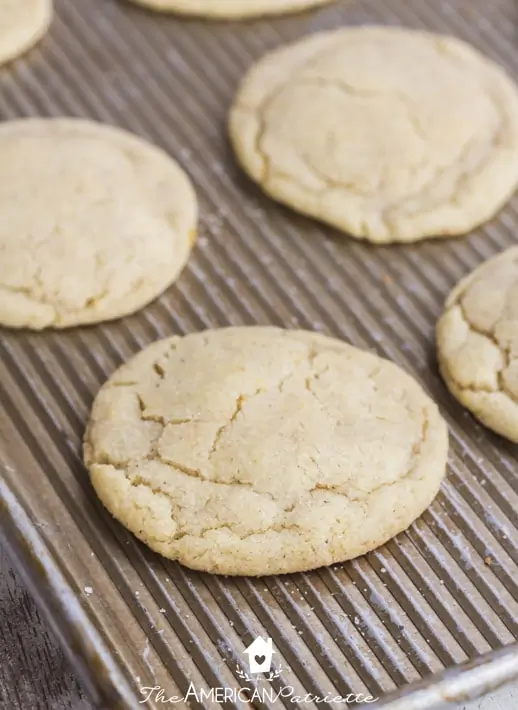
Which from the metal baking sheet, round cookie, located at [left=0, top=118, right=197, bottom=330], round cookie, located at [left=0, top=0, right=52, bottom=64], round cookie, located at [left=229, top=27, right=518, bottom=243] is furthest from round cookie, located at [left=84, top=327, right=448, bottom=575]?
round cookie, located at [left=0, top=0, right=52, bottom=64]

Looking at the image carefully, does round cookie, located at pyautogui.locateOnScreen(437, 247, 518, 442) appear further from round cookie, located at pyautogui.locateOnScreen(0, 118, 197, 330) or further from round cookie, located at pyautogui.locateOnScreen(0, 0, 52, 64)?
round cookie, located at pyautogui.locateOnScreen(0, 0, 52, 64)

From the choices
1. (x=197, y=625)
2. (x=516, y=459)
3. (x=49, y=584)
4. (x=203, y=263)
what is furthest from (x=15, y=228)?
(x=516, y=459)

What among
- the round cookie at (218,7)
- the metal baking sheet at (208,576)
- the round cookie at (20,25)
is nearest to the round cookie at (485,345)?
the metal baking sheet at (208,576)

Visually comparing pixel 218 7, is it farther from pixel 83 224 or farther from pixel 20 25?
pixel 83 224

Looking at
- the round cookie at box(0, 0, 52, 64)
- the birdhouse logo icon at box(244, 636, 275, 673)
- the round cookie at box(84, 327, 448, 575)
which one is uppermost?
the round cookie at box(0, 0, 52, 64)

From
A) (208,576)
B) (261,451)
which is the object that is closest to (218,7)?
(261,451)

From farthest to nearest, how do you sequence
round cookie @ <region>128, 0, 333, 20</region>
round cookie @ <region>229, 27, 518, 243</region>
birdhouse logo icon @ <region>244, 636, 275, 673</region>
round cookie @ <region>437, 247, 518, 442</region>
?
round cookie @ <region>128, 0, 333, 20</region> < round cookie @ <region>229, 27, 518, 243</region> < round cookie @ <region>437, 247, 518, 442</region> < birdhouse logo icon @ <region>244, 636, 275, 673</region>

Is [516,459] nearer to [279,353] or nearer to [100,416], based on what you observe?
[279,353]
